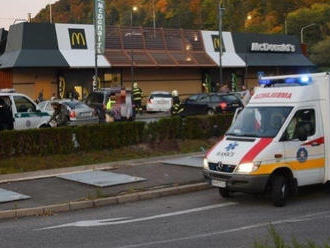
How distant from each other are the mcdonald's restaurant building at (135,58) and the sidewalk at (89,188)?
24662mm

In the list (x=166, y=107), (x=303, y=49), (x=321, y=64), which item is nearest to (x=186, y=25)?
(x=321, y=64)

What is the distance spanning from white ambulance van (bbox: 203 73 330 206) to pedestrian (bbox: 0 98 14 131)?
9.04 m

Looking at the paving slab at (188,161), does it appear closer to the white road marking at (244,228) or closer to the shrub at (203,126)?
the shrub at (203,126)

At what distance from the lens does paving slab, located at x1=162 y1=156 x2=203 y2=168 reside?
609 inches

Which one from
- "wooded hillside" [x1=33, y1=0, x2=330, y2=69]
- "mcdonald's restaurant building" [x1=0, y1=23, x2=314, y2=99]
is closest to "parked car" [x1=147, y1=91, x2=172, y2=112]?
"mcdonald's restaurant building" [x1=0, y1=23, x2=314, y2=99]

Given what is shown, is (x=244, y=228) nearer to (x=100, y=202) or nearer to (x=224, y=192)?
(x=224, y=192)

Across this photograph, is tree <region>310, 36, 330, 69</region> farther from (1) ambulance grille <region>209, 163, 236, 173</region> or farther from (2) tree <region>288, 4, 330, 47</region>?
(1) ambulance grille <region>209, 163, 236, 173</region>

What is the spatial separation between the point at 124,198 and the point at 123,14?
86.9m

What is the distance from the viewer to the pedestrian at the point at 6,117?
18312mm

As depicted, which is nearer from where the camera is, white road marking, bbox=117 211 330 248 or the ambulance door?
white road marking, bbox=117 211 330 248

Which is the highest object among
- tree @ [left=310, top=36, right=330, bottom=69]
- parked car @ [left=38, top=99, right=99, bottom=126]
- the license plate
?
tree @ [left=310, top=36, right=330, bottom=69]

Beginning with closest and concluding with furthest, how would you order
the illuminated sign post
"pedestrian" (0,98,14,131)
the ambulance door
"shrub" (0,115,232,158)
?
the ambulance door
"shrub" (0,115,232,158)
"pedestrian" (0,98,14,131)
the illuminated sign post

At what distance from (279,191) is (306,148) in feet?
3.61

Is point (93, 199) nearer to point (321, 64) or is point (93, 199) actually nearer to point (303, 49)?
point (303, 49)
